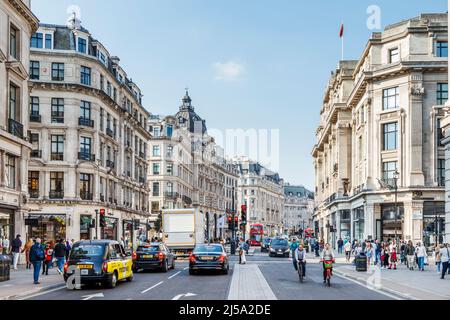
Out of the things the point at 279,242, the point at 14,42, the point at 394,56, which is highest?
the point at 394,56

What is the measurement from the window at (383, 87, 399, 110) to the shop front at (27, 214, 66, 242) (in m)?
29.9

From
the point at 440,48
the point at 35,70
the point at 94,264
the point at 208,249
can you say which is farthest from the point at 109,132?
the point at 94,264

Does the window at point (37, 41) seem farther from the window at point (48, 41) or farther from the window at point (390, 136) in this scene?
the window at point (390, 136)

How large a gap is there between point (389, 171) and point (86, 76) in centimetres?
2827

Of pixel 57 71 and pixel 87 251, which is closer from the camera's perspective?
pixel 87 251

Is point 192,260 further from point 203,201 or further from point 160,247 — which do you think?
point 203,201

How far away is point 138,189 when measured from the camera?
79.0 m

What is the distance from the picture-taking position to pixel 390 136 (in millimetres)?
56406

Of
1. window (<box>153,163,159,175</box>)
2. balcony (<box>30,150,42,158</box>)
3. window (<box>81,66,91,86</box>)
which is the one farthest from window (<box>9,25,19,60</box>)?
window (<box>153,163,159,175</box>)

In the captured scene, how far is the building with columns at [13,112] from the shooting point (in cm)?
3509

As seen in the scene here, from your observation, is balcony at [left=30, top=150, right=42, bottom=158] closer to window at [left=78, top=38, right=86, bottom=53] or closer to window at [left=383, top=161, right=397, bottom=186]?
window at [left=78, top=38, right=86, bottom=53]

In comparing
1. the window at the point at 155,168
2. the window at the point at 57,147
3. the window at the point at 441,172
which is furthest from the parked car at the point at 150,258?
the window at the point at 155,168

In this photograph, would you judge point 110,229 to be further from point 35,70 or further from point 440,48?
point 440,48
